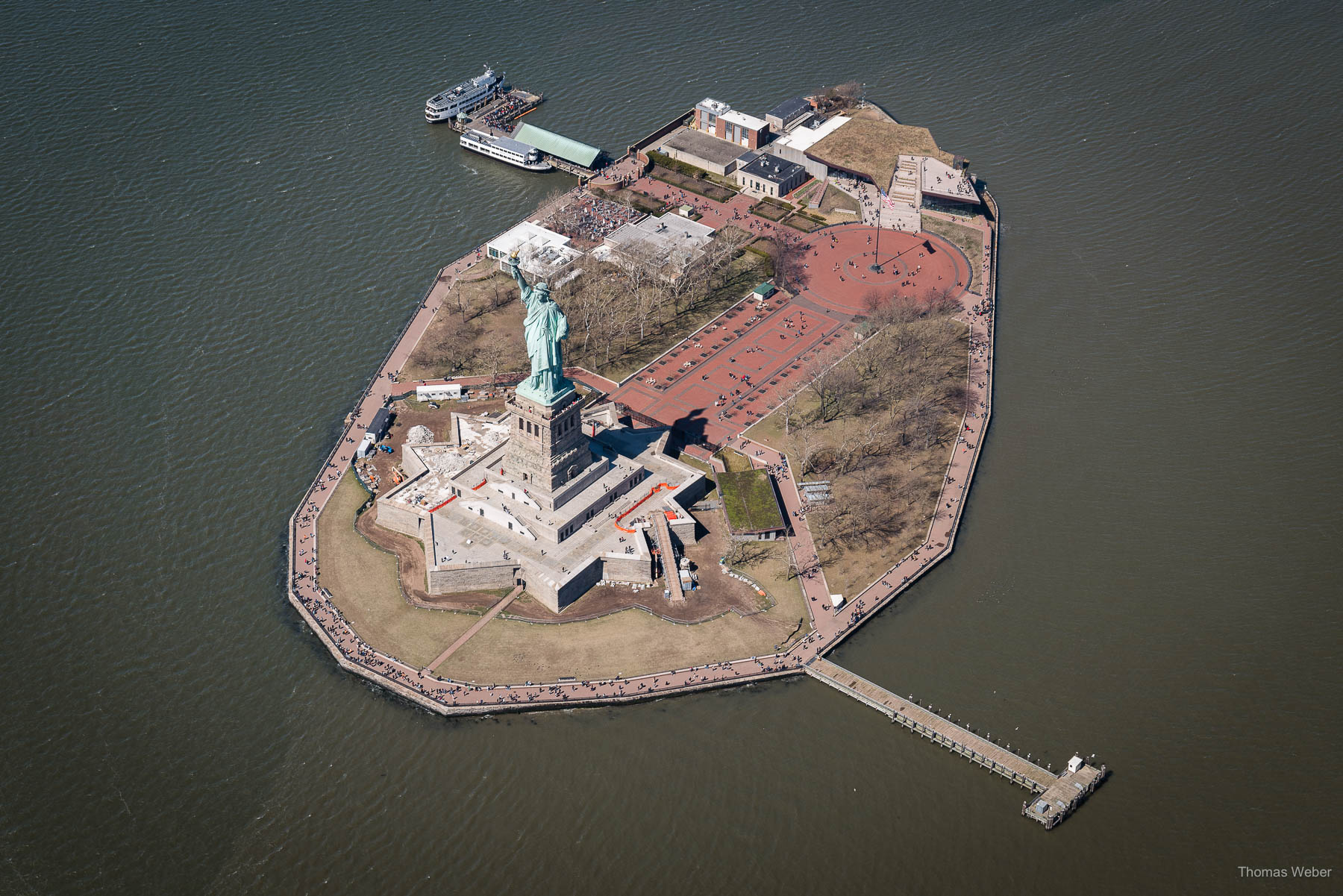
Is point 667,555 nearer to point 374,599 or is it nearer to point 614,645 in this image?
point 614,645

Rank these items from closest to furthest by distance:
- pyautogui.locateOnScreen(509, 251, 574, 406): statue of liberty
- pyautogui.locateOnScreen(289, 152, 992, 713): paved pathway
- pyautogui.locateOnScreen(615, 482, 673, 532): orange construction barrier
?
1. pyautogui.locateOnScreen(289, 152, 992, 713): paved pathway
2. pyautogui.locateOnScreen(509, 251, 574, 406): statue of liberty
3. pyautogui.locateOnScreen(615, 482, 673, 532): orange construction barrier

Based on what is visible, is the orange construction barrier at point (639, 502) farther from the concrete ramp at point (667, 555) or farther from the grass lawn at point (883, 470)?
the grass lawn at point (883, 470)

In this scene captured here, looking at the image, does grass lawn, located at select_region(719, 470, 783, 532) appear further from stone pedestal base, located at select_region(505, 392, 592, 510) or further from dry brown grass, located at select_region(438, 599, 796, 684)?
stone pedestal base, located at select_region(505, 392, 592, 510)

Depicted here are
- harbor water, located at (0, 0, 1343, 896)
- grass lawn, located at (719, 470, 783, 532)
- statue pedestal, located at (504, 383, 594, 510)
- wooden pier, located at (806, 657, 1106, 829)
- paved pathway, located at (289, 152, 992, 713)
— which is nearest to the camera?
harbor water, located at (0, 0, 1343, 896)

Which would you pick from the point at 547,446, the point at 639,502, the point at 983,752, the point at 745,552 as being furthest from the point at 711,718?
the point at 547,446

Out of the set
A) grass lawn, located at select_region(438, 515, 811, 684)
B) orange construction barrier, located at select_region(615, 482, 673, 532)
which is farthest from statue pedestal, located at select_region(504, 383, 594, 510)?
grass lawn, located at select_region(438, 515, 811, 684)

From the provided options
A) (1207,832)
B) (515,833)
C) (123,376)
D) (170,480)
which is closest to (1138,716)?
(1207,832)

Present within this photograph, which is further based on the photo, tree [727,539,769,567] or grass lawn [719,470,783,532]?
grass lawn [719,470,783,532]

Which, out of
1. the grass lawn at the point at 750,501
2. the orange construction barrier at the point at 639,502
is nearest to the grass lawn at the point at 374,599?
the orange construction barrier at the point at 639,502
